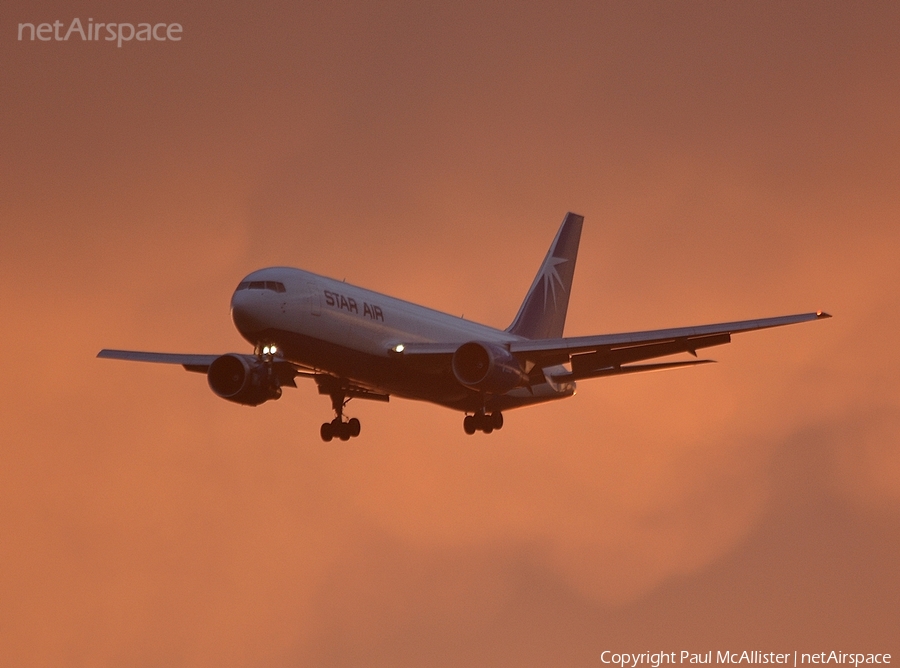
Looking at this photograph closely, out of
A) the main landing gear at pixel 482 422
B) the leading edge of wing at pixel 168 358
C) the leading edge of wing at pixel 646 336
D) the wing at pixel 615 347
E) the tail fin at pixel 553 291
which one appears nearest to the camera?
the leading edge of wing at pixel 646 336

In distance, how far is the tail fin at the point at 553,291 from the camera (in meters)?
64.5

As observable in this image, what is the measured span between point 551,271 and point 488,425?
50.5ft

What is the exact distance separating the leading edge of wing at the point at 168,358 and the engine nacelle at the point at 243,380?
252cm

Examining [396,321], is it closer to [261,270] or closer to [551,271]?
[261,270]

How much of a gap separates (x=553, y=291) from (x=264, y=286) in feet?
69.1

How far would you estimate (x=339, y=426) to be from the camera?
55.9m

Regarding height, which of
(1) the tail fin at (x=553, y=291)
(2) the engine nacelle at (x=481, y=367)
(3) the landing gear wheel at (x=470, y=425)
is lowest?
(3) the landing gear wheel at (x=470, y=425)

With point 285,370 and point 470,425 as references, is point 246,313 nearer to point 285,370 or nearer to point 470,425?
point 285,370

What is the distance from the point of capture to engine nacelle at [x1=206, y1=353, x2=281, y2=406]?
5075 centimetres

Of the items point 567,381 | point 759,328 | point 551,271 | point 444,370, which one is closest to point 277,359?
point 444,370

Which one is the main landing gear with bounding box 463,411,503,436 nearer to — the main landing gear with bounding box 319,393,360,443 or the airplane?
the airplane

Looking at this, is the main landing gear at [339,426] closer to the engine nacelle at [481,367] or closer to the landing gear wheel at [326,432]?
the landing gear wheel at [326,432]

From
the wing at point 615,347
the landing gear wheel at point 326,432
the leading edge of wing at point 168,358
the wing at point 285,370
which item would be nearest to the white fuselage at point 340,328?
the wing at point 615,347

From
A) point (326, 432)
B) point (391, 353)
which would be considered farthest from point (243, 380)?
point (326, 432)
